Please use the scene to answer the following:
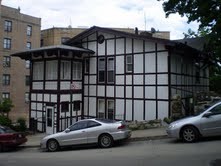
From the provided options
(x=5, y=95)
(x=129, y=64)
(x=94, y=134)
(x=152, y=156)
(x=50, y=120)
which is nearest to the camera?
(x=152, y=156)

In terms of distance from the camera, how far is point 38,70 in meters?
27.5

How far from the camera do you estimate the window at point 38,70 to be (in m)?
27.2

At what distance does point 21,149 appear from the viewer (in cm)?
2038

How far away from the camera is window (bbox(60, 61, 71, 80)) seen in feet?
84.3

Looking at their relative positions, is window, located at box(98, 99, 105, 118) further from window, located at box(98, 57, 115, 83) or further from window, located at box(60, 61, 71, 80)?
window, located at box(60, 61, 71, 80)

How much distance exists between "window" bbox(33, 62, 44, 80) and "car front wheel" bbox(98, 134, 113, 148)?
40.0ft

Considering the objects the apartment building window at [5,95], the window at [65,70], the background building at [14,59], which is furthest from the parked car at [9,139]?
the apartment building window at [5,95]

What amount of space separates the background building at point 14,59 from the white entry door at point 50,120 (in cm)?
2876

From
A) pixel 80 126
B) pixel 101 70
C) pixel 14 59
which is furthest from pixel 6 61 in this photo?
pixel 80 126

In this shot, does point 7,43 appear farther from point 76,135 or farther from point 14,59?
point 76,135

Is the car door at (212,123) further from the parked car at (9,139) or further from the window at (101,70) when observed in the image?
the window at (101,70)

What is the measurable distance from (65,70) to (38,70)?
2.89m

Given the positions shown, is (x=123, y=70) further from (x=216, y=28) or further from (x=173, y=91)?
(x=216, y=28)

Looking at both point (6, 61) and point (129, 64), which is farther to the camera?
point (6, 61)
